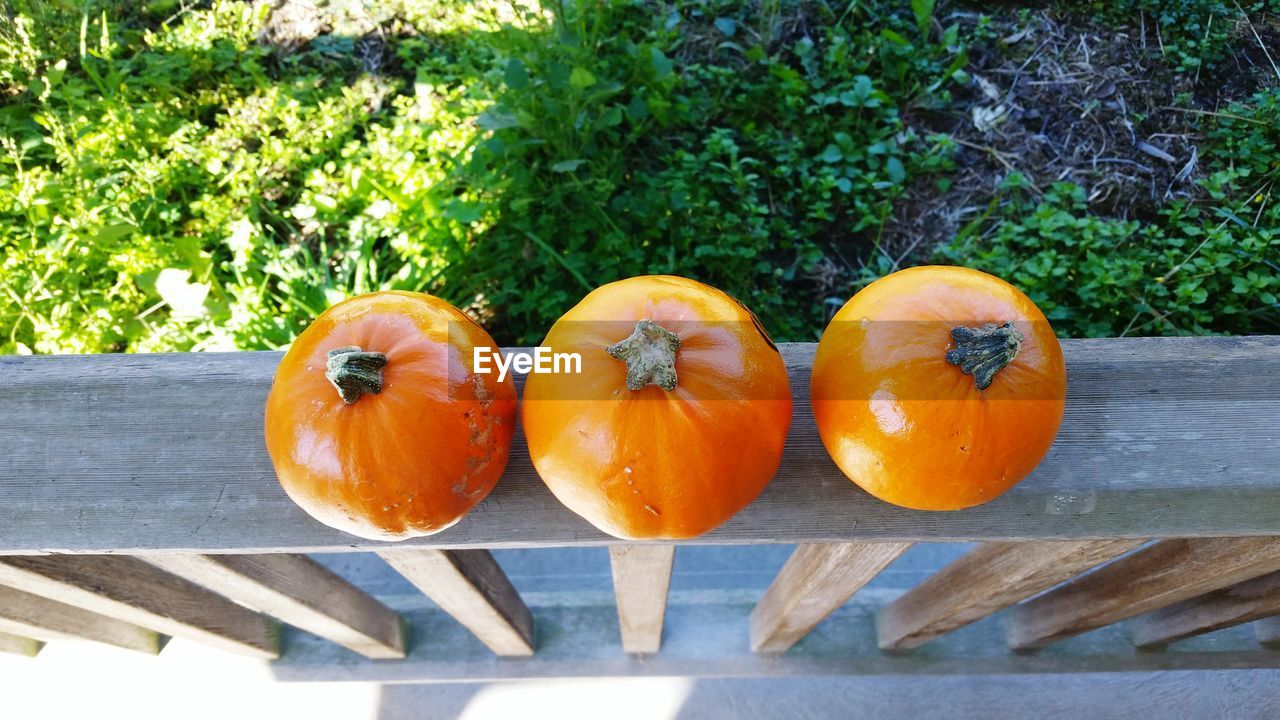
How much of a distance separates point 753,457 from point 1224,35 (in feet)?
9.64

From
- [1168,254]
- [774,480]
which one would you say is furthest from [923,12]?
[774,480]

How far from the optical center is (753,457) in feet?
2.57

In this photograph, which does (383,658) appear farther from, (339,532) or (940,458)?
(940,458)

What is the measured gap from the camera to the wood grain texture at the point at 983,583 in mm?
1171

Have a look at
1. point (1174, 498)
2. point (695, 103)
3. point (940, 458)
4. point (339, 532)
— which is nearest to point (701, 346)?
point (940, 458)

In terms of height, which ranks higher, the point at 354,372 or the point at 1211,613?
the point at 354,372

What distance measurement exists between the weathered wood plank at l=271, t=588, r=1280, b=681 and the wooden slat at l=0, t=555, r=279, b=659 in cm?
30

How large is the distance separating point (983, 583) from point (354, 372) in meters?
1.24

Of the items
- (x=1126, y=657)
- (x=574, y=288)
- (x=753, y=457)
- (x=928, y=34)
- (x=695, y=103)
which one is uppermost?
(x=753, y=457)

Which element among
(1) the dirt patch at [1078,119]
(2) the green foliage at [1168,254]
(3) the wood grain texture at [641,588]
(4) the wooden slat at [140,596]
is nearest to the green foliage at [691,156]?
(1) the dirt patch at [1078,119]

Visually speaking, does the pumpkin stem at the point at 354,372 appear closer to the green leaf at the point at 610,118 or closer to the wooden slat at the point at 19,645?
the green leaf at the point at 610,118

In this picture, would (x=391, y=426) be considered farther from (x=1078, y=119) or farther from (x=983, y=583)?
(x=1078, y=119)

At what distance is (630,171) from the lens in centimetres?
256

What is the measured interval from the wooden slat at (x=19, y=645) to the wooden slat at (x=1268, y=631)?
3.22 meters
